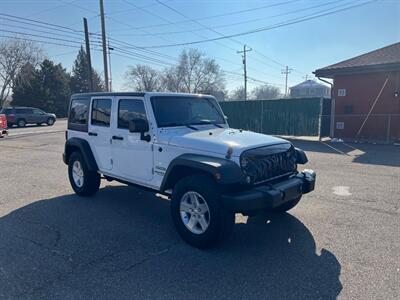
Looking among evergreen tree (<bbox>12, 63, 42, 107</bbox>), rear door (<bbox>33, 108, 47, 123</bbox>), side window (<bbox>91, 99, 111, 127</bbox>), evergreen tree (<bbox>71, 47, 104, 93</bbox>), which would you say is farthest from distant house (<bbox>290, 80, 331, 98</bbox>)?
side window (<bbox>91, 99, 111, 127</bbox>)

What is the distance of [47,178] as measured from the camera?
26.0ft

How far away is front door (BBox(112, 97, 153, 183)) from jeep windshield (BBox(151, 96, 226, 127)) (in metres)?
0.26

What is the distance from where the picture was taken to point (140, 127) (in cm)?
455

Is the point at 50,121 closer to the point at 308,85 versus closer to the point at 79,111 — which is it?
the point at 79,111

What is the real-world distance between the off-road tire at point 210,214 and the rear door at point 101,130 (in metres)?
2.02

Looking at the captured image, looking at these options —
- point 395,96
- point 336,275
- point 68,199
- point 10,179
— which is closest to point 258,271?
point 336,275

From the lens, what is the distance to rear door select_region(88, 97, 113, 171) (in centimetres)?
547

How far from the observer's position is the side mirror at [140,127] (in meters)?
4.52

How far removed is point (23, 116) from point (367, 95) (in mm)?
26450

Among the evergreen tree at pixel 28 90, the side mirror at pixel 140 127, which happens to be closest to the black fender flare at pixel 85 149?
the side mirror at pixel 140 127

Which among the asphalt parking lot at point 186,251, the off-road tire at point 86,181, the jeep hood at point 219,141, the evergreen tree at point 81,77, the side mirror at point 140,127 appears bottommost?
the asphalt parking lot at point 186,251

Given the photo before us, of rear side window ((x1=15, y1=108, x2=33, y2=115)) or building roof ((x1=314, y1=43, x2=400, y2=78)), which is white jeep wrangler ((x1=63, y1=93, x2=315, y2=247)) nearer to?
building roof ((x1=314, y1=43, x2=400, y2=78))

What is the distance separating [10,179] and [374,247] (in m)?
7.94

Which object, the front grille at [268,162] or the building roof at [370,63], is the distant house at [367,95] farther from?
the front grille at [268,162]
